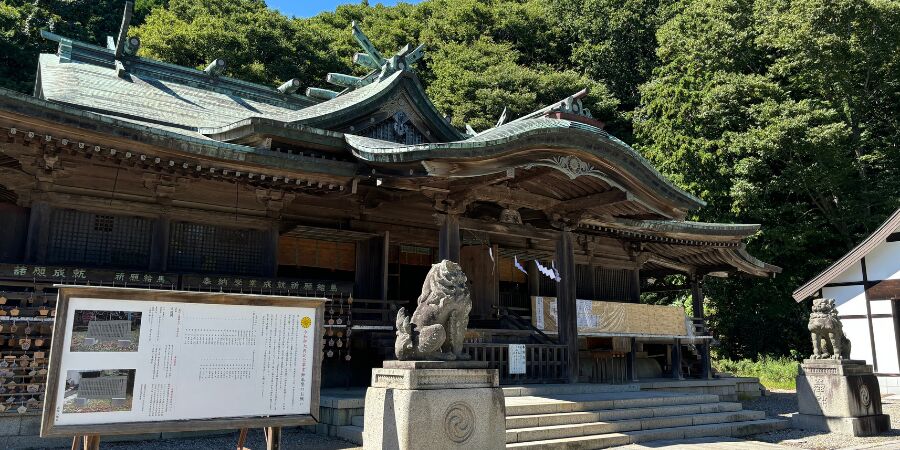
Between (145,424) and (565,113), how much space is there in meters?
10.8

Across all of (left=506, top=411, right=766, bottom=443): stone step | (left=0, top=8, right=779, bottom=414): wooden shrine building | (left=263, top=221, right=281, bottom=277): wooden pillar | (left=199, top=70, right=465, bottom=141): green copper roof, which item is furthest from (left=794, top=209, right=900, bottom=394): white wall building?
(left=263, top=221, right=281, bottom=277): wooden pillar

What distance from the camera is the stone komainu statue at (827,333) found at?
40.5ft

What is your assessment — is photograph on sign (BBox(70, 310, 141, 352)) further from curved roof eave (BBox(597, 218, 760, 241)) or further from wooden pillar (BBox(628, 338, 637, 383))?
wooden pillar (BBox(628, 338, 637, 383))

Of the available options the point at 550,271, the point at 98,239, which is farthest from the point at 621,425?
the point at 98,239

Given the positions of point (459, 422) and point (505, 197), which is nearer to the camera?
point (459, 422)

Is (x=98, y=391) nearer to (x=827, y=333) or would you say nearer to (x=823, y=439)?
(x=823, y=439)

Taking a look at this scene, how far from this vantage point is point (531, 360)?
1239cm

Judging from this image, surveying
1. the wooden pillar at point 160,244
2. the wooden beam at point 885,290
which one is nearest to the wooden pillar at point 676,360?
the wooden beam at point 885,290

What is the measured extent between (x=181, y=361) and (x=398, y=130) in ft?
35.3

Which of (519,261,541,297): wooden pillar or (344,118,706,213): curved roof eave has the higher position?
(344,118,706,213): curved roof eave

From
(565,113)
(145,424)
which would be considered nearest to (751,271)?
(565,113)

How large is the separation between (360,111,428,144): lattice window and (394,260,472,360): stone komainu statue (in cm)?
815

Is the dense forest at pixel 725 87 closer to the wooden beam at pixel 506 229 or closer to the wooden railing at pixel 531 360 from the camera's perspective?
the wooden beam at pixel 506 229

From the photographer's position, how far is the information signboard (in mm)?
4730
